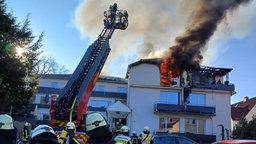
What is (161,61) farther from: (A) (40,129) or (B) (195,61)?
(A) (40,129)

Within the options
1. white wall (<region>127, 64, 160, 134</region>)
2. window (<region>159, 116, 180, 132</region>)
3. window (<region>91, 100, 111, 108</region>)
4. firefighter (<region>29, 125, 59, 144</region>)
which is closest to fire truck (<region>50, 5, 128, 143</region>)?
firefighter (<region>29, 125, 59, 144</region>)

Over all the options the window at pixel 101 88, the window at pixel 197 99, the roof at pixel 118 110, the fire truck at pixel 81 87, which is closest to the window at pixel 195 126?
the window at pixel 197 99

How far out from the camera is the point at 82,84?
1841 cm

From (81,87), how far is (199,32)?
1689 cm

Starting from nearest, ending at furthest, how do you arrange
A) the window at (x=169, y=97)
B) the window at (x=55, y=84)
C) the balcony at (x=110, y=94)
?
the window at (x=169, y=97) → the balcony at (x=110, y=94) → the window at (x=55, y=84)

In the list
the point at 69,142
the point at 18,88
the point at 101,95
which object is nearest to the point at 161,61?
the point at 101,95

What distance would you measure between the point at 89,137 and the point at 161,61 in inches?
1401

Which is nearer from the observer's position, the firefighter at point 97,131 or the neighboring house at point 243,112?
the firefighter at point 97,131

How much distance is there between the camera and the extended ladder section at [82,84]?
16.0 m

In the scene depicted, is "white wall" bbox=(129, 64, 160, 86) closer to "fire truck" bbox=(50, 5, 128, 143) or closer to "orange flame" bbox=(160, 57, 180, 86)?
"orange flame" bbox=(160, 57, 180, 86)

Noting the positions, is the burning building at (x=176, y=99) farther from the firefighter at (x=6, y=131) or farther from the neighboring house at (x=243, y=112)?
the firefighter at (x=6, y=131)

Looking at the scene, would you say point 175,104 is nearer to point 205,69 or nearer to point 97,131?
point 205,69

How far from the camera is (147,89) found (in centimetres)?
3850

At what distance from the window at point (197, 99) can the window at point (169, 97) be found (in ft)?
4.78
